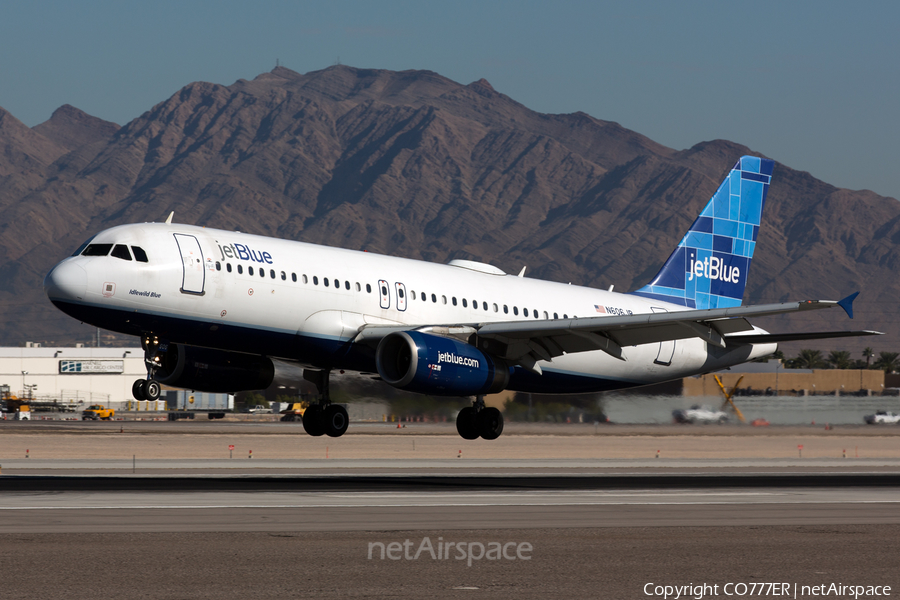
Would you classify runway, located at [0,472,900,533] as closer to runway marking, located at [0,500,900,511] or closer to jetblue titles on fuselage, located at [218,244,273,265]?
runway marking, located at [0,500,900,511]

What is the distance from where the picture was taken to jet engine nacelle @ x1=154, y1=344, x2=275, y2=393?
3856 centimetres

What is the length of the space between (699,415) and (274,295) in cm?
3110

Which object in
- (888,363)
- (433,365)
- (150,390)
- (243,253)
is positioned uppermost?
(888,363)

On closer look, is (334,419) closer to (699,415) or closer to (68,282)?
(68,282)

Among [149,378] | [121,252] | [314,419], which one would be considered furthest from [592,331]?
[121,252]

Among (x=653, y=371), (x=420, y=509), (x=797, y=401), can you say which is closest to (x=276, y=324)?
(x=420, y=509)

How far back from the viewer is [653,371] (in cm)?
4578

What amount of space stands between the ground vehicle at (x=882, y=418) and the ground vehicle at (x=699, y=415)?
11.1 meters

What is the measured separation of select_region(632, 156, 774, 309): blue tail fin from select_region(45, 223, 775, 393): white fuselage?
8895 millimetres

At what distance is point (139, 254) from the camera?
1299 inches

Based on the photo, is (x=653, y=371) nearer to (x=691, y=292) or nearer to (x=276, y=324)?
(x=691, y=292)

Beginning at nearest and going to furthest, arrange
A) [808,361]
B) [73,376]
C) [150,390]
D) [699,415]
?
[150,390], [699,415], [73,376], [808,361]

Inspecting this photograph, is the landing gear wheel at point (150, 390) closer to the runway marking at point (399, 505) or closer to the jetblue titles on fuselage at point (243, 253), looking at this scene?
Answer: the jetblue titles on fuselage at point (243, 253)

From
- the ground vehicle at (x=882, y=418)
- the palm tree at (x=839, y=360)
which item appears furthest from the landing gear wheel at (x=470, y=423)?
the palm tree at (x=839, y=360)
